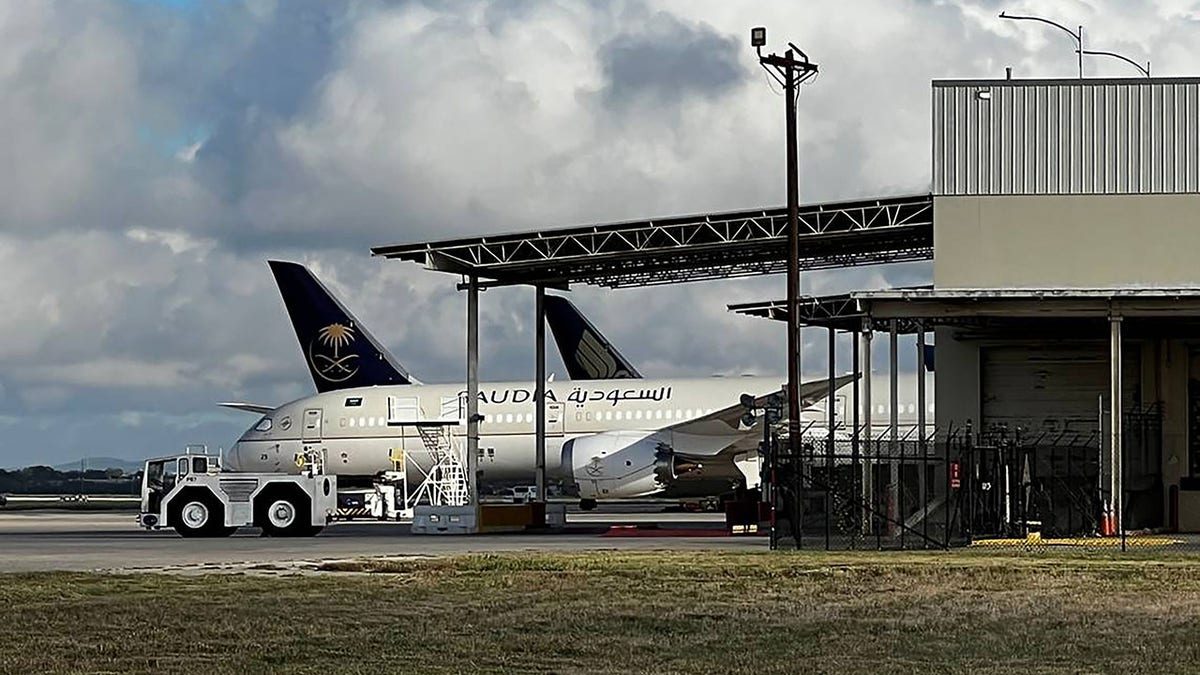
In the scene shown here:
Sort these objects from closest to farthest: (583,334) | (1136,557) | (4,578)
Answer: (4,578), (1136,557), (583,334)

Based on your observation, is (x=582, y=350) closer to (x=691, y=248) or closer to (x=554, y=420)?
(x=554, y=420)

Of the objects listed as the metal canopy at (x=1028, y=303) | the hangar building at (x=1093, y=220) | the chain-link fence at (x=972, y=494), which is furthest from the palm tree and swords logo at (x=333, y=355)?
the metal canopy at (x=1028, y=303)

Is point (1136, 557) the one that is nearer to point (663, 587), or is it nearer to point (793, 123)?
point (663, 587)

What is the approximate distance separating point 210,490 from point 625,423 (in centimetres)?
1923

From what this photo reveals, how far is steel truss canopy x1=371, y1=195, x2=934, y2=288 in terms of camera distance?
129 feet

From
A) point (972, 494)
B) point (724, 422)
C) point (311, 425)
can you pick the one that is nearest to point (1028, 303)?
point (972, 494)

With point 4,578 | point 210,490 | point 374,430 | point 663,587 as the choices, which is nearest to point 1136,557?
point 663,587

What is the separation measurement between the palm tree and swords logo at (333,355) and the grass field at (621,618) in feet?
127

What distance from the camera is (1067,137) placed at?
3831 cm

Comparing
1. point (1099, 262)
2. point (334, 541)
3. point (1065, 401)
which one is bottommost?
point (334, 541)

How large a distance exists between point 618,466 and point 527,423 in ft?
26.5

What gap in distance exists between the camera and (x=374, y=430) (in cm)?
6147

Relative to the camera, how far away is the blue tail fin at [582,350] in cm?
6719

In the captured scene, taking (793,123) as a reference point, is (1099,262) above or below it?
below
